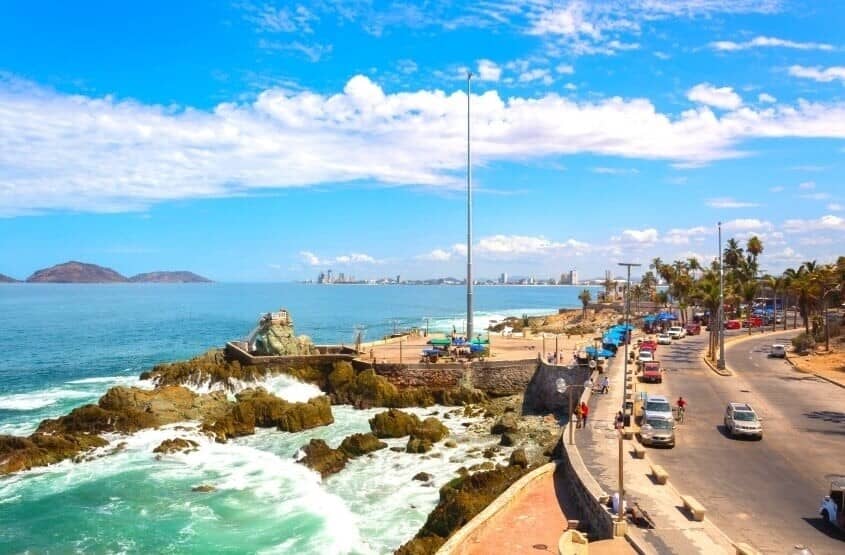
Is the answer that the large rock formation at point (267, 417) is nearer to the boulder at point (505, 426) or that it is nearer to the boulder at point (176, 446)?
the boulder at point (176, 446)

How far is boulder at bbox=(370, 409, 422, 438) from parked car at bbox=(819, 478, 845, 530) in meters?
22.8

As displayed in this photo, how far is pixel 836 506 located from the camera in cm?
1814

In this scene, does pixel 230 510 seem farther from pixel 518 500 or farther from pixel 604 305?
pixel 604 305

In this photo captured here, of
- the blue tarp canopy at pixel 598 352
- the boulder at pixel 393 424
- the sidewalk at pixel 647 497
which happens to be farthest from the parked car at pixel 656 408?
the blue tarp canopy at pixel 598 352

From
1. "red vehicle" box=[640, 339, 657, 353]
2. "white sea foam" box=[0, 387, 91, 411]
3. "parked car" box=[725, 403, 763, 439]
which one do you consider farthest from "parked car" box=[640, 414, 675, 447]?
"white sea foam" box=[0, 387, 91, 411]

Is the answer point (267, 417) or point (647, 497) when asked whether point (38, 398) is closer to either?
point (267, 417)

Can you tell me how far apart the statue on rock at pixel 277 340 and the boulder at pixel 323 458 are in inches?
926

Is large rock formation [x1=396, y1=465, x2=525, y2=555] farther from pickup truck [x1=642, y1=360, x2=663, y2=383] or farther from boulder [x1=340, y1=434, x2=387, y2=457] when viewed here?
Result: pickup truck [x1=642, y1=360, x2=663, y2=383]

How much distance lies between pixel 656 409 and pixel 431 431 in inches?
507

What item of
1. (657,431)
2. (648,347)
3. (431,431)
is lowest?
(431,431)

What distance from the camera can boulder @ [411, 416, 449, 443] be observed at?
36.1 meters

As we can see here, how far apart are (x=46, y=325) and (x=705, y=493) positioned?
133239mm

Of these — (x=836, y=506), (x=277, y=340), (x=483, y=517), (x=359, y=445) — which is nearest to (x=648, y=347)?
(x=359, y=445)

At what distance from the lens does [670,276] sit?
101m
